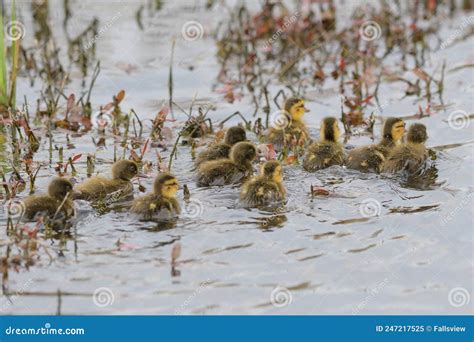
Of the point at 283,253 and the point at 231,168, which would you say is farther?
the point at 231,168

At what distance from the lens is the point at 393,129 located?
752 cm

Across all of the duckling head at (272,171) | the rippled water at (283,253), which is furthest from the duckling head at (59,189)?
the duckling head at (272,171)

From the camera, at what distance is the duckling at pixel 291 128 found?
7.77m

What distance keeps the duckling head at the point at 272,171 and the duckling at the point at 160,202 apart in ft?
2.11

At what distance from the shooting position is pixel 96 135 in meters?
8.19

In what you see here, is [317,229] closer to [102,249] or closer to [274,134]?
[102,249]

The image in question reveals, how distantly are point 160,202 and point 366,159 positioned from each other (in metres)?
1.76

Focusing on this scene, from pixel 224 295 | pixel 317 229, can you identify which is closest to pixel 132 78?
pixel 317 229

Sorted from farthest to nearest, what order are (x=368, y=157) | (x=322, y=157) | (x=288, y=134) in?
(x=288, y=134), (x=322, y=157), (x=368, y=157)

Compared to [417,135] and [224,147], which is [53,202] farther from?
[417,135]

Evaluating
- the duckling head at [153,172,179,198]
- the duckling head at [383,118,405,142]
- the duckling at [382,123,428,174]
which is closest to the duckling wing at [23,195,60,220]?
the duckling head at [153,172,179,198]

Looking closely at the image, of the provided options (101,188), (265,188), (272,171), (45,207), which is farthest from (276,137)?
(45,207)

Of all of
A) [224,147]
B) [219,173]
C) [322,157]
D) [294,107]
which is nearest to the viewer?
[219,173]

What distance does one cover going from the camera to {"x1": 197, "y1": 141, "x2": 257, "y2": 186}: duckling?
6.83 metres
